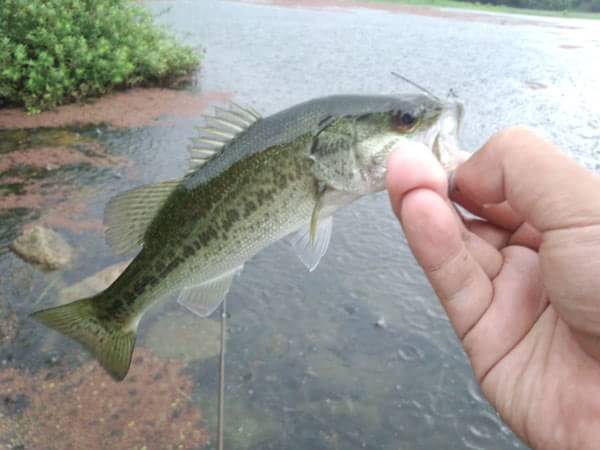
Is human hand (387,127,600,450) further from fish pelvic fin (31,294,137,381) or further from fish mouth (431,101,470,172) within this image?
fish pelvic fin (31,294,137,381)

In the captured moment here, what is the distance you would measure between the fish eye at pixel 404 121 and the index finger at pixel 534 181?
10.5 inches

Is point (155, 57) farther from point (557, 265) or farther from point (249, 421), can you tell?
point (557, 265)

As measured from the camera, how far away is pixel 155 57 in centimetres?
1037

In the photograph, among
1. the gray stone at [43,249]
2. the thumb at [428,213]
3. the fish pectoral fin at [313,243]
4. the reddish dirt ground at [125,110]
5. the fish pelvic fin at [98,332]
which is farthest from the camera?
the reddish dirt ground at [125,110]

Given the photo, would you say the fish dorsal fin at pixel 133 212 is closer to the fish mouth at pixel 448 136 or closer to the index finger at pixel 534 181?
the fish mouth at pixel 448 136

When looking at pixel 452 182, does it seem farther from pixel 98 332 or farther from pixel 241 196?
pixel 98 332

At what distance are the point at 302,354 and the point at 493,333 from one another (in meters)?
2.15

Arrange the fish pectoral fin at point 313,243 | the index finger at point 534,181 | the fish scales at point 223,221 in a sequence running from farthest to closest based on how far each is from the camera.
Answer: the fish pectoral fin at point 313,243 < the fish scales at point 223,221 < the index finger at point 534,181

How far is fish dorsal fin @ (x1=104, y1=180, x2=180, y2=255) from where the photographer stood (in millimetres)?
2500

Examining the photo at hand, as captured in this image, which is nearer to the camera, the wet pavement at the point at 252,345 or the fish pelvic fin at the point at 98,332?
the fish pelvic fin at the point at 98,332

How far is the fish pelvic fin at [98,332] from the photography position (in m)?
2.60

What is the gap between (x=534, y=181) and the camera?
171 cm

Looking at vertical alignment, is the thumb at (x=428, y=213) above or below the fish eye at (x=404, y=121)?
below

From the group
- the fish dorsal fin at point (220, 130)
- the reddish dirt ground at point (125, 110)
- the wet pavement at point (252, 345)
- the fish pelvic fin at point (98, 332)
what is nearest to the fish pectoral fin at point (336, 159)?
the fish dorsal fin at point (220, 130)
